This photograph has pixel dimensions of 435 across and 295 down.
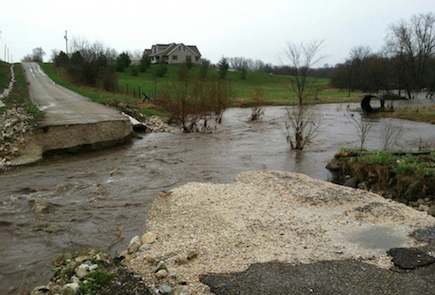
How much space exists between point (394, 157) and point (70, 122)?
12569 millimetres

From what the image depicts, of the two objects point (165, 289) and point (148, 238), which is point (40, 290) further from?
point (148, 238)

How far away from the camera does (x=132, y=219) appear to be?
28.5 ft

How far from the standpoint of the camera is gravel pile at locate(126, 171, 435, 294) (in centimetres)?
602

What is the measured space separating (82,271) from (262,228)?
3.40 meters

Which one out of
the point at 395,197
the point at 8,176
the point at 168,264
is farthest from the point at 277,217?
the point at 8,176

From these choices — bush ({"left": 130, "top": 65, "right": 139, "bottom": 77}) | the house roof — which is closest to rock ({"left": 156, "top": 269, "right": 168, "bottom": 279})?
bush ({"left": 130, "top": 65, "right": 139, "bottom": 77})

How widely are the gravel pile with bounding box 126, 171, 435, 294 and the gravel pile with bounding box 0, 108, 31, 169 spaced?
6.90 meters

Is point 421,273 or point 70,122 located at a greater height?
point 70,122

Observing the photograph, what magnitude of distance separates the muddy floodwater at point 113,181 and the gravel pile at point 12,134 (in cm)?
108

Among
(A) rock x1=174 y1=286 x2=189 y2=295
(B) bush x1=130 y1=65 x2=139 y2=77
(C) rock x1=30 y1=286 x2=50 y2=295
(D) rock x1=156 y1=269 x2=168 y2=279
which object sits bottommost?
(C) rock x1=30 y1=286 x2=50 y2=295

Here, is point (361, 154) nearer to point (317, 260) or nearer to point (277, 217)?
point (277, 217)

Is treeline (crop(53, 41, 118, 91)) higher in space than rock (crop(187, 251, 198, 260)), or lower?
higher

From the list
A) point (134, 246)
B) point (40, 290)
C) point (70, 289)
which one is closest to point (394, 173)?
point (134, 246)

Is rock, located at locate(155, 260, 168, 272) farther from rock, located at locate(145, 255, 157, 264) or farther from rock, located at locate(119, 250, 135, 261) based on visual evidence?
rock, located at locate(119, 250, 135, 261)
